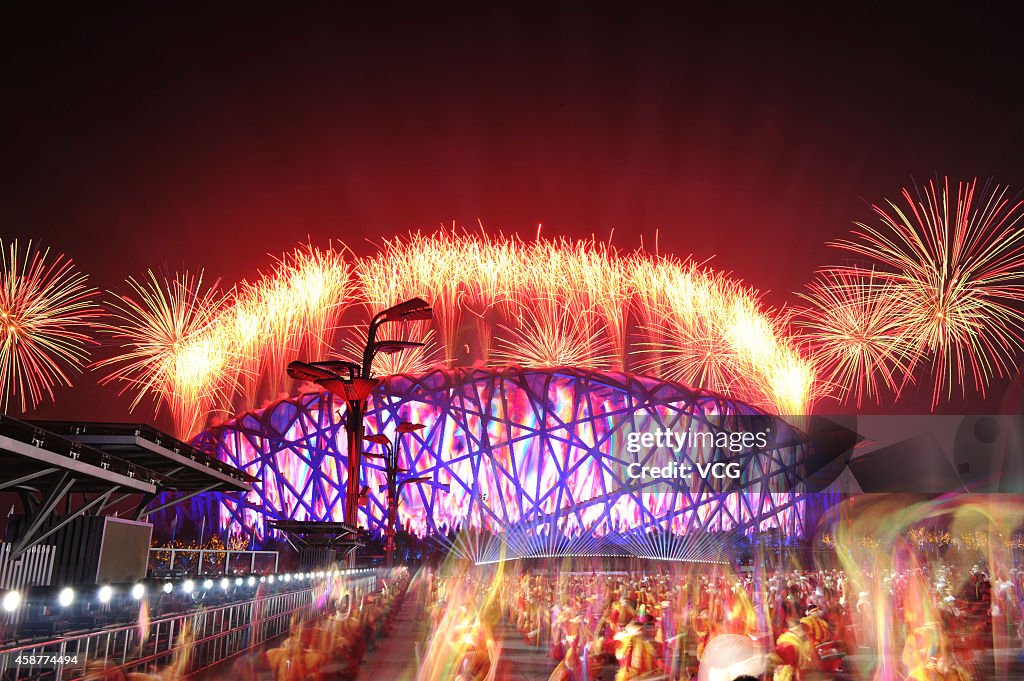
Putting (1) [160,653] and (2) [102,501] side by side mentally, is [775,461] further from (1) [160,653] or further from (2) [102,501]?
(1) [160,653]

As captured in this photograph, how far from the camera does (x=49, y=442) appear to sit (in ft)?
39.1

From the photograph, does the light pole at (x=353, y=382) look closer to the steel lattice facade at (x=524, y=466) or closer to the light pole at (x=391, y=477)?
the light pole at (x=391, y=477)

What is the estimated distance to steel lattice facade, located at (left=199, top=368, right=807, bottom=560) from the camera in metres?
58.3

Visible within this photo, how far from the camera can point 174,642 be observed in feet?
32.7

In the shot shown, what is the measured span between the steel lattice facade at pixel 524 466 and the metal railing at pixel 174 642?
42787 mm

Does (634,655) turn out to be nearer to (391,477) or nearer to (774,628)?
(774,628)

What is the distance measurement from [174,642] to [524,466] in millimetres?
51111

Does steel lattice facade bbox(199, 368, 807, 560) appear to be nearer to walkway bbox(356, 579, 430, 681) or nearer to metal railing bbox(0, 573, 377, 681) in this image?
walkway bbox(356, 579, 430, 681)

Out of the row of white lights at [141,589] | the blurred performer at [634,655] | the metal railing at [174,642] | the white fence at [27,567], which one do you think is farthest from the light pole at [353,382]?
the blurred performer at [634,655]

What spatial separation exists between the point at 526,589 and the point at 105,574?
358 inches

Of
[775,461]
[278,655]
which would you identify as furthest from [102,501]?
[775,461]

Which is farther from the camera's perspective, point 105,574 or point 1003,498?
point 1003,498

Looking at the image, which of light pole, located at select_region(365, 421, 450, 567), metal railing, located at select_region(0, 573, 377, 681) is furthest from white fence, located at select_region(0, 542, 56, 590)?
light pole, located at select_region(365, 421, 450, 567)

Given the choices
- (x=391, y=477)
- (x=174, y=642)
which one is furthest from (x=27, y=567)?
(x=391, y=477)
